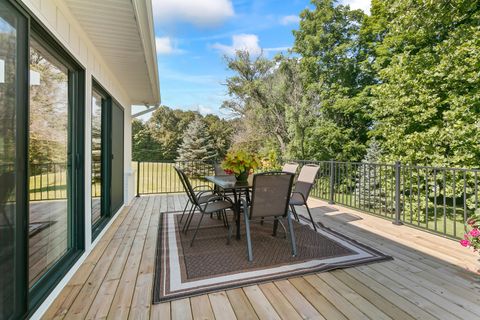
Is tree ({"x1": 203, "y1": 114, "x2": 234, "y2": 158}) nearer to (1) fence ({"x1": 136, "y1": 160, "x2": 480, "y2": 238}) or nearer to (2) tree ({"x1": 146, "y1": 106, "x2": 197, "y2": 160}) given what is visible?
(2) tree ({"x1": 146, "y1": 106, "x2": 197, "y2": 160})

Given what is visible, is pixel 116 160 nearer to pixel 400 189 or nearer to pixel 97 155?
pixel 97 155

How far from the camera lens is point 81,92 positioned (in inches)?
101

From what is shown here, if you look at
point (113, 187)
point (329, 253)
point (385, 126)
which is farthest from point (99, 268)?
point (385, 126)

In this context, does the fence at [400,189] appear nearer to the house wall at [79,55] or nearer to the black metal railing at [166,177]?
the black metal railing at [166,177]

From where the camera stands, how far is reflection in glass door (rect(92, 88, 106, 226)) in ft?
10.7

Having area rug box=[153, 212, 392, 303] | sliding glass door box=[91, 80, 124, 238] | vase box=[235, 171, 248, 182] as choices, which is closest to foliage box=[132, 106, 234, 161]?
sliding glass door box=[91, 80, 124, 238]

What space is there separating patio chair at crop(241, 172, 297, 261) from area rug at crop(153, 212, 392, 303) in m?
0.19

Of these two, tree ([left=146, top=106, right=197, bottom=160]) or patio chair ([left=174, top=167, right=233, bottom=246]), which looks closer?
patio chair ([left=174, top=167, right=233, bottom=246])

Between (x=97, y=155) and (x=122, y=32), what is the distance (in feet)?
5.78

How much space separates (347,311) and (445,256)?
1.63 meters

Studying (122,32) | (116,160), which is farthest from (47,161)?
(116,160)

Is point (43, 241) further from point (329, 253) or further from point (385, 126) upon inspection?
point (385, 126)

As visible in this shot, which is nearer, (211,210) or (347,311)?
(347,311)

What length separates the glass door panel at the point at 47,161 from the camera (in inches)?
69.2
